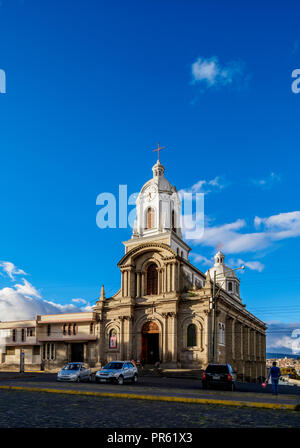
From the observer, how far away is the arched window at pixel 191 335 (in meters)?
45.1

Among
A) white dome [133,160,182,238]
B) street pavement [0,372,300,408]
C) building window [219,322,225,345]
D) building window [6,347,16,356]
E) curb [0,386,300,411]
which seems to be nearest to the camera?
curb [0,386,300,411]

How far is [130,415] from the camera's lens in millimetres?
12734

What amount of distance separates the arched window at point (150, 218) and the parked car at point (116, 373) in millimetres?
26180

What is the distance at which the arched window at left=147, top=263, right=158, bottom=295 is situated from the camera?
4988 cm

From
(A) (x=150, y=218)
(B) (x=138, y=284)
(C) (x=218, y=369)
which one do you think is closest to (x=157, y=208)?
(A) (x=150, y=218)

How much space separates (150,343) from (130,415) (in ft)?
121

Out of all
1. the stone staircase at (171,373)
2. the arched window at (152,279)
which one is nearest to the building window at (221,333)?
the stone staircase at (171,373)

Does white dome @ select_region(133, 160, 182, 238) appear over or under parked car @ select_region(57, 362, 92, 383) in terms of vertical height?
over

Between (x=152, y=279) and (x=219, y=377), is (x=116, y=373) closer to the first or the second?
(x=219, y=377)

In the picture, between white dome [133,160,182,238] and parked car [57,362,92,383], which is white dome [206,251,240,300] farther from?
parked car [57,362,92,383]

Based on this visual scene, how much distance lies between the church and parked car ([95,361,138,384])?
50.1ft

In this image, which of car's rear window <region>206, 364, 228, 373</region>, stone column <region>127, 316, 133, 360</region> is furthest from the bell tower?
car's rear window <region>206, 364, 228, 373</region>

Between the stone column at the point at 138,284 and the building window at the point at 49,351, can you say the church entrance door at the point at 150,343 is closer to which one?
the stone column at the point at 138,284

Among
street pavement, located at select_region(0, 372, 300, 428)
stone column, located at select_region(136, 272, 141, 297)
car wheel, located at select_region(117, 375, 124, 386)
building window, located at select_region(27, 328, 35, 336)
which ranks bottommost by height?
car wheel, located at select_region(117, 375, 124, 386)
